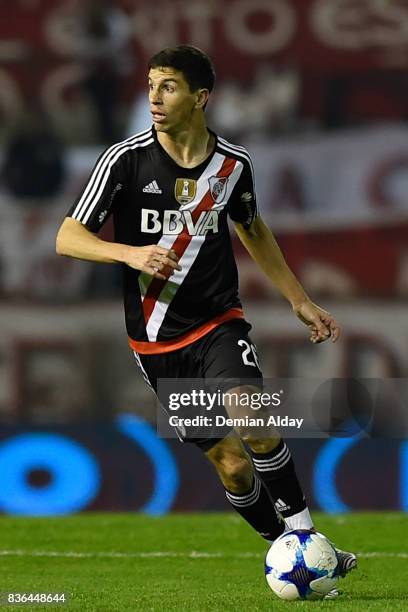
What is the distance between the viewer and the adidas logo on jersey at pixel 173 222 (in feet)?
21.3

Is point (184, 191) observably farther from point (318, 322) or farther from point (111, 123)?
point (111, 123)

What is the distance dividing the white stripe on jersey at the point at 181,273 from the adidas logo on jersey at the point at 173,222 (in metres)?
0.05

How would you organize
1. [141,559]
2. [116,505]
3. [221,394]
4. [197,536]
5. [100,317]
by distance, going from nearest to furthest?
[221,394] → [141,559] → [197,536] → [116,505] → [100,317]

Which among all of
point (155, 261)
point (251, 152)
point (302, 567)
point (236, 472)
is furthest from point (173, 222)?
point (251, 152)

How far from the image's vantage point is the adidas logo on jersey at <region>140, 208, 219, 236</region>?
21.3ft

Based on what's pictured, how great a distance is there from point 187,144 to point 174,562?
269 centimetres

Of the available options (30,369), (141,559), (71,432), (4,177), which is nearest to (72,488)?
(71,432)

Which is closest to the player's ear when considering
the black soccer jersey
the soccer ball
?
the black soccer jersey

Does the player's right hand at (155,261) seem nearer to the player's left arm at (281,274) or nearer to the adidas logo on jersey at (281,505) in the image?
the player's left arm at (281,274)

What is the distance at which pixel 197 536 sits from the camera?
31.7ft

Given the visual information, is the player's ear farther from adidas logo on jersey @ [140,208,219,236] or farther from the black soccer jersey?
adidas logo on jersey @ [140,208,219,236]

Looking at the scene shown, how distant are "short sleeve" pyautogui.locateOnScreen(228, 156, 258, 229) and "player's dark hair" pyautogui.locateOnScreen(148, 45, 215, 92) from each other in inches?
17.8

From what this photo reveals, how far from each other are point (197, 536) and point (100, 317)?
6.08 metres

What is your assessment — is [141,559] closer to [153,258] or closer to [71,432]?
[153,258]
